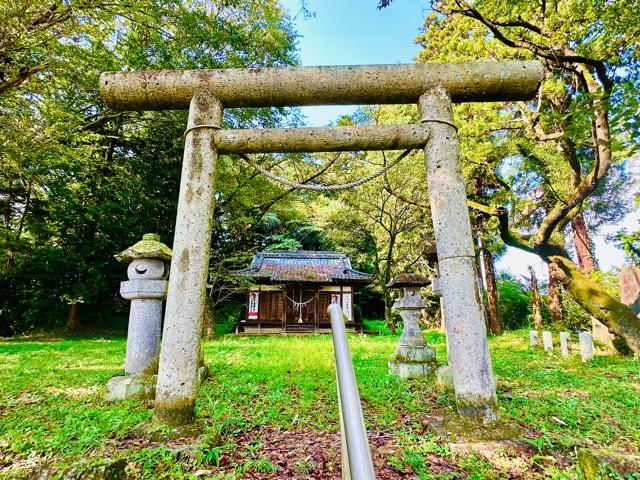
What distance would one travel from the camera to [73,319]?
14688 mm

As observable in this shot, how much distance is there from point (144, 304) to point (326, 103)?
3502mm

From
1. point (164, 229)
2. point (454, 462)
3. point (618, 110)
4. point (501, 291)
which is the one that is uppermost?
point (164, 229)

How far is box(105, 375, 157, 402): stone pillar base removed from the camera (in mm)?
3896

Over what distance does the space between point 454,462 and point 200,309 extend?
8.37 ft

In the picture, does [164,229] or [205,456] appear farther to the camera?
[164,229]

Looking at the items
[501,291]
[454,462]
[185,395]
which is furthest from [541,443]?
[501,291]

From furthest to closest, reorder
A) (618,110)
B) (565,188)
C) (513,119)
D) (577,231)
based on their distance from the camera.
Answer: (577,231), (565,188), (513,119), (618,110)

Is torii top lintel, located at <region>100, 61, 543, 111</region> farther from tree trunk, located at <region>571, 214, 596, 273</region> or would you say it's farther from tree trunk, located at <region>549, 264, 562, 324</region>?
tree trunk, located at <region>549, 264, 562, 324</region>

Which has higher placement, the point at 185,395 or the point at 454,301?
the point at 454,301

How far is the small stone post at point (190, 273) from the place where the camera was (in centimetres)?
296

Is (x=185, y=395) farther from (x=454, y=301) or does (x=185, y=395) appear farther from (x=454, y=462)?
(x=454, y=301)

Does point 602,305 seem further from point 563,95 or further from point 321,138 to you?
point 321,138

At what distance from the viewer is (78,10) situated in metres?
5.98

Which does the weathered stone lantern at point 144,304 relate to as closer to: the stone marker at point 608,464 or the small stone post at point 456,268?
the small stone post at point 456,268
